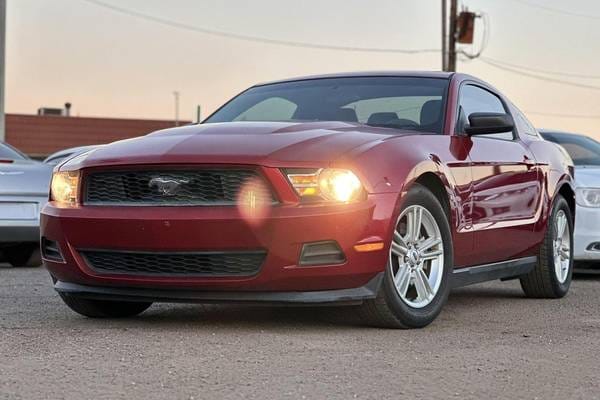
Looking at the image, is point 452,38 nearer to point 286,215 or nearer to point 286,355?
point 286,215

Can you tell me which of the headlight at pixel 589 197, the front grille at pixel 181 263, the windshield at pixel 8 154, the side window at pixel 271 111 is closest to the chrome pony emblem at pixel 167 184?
the front grille at pixel 181 263

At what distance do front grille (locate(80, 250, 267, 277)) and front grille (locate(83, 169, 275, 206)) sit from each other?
10.1 inches

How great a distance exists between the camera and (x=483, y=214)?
21.7 ft

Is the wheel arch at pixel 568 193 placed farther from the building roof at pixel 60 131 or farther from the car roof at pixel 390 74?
the building roof at pixel 60 131

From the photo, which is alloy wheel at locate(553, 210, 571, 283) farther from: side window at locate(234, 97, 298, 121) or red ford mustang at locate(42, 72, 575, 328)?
side window at locate(234, 97, 298, 121)

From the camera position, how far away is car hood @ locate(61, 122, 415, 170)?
5410 mm

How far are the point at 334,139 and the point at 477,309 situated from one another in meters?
1.94

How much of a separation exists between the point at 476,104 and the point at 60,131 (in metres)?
35.1

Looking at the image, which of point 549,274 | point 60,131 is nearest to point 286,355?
point 549,274

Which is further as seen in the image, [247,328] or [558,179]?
[558,179]

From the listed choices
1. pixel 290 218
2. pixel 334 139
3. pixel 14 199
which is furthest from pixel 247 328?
pixel 14 199

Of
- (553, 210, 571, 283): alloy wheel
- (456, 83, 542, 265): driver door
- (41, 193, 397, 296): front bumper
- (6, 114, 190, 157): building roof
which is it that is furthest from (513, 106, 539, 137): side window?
(6, 114, 190, 157): building roof

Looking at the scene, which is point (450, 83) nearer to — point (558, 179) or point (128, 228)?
point (558, 179)

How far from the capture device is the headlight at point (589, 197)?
9.62 meters
